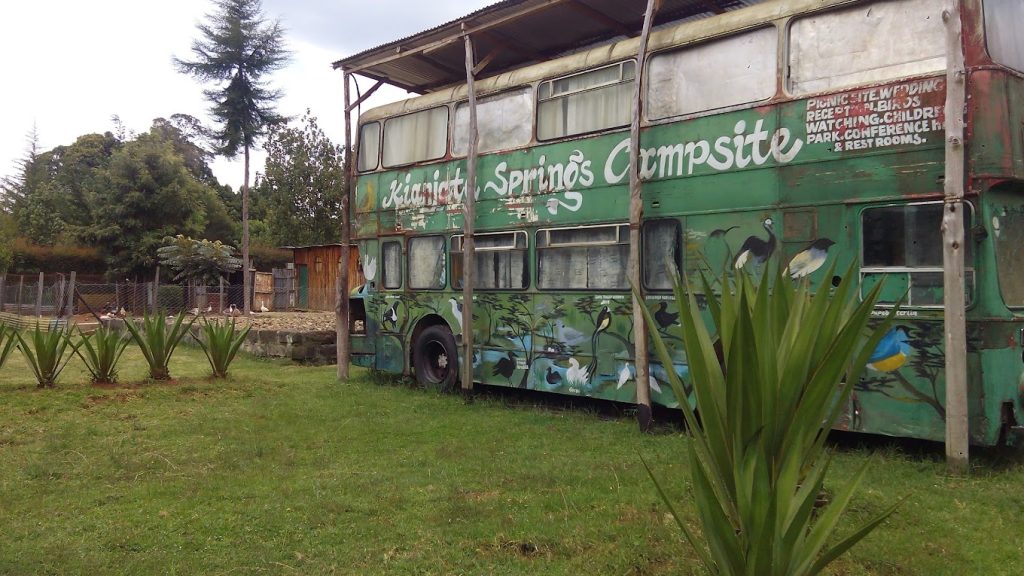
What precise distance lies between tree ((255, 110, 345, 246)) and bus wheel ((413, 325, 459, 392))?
2349 centimetres

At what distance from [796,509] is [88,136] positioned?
48493 millimetres

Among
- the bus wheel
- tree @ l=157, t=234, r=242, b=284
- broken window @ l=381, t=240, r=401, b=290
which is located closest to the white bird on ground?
the bus wheel

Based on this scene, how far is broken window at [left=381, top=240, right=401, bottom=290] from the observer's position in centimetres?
1031

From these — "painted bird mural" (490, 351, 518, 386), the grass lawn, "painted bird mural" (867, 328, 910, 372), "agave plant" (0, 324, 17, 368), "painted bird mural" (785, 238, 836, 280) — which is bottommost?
the grass lawn

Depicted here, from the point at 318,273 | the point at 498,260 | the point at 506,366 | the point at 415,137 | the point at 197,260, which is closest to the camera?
the point at 506,366

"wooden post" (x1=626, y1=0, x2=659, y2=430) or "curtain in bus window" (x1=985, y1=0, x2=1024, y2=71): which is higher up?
"curtain in bus window" (x1=985, y1=0, x2=1024, y2=71)

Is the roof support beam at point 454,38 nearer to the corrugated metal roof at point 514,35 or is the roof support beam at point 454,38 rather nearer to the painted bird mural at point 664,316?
the corrugated metal roof at point 514,35

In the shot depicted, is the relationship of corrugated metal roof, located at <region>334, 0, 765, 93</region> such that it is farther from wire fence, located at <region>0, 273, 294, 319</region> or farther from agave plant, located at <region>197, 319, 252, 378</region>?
wire fence, located at <region>0, 273, 294, 319</region>

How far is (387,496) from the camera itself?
4.86 metres

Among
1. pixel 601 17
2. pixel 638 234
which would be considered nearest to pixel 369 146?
pixel 601 17

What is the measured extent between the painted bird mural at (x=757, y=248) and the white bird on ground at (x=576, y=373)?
Result: 7.01 ft

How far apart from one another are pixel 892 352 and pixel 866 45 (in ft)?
8.03

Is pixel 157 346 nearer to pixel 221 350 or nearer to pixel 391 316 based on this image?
pixel 221 350

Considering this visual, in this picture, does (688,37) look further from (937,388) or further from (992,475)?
(992,475)
